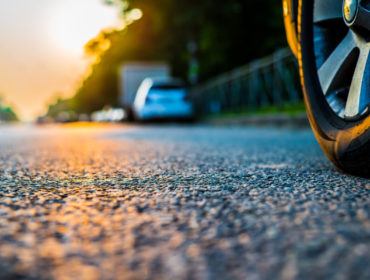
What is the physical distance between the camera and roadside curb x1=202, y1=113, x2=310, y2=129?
885 cm

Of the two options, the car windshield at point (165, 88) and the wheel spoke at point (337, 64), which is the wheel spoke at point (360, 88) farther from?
the car windshield at point (165, 88)

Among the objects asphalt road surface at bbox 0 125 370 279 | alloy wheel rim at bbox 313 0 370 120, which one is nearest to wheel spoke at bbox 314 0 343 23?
alloy wheel rim at bbox 313 0 370 120

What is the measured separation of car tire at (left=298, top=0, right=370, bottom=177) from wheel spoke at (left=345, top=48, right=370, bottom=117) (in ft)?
0.10

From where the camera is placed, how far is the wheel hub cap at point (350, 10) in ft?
7.52

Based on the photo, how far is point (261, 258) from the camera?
1144 millimetres

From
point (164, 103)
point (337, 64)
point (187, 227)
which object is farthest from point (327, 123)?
point (164, 103)

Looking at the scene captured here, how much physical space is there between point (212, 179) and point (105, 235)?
43.7 inches

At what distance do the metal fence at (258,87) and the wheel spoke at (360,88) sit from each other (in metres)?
6.37

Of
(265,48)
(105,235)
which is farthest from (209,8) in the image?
(105,235)

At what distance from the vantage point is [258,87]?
43.2 ft

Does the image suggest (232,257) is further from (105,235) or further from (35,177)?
(35,177)

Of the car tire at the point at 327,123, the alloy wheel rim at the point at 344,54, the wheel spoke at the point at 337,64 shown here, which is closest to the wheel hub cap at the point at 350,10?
the alloy wheel rim at the point at 344,54

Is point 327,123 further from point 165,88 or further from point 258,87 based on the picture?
point 165,88

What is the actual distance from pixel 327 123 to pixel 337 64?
308mm
